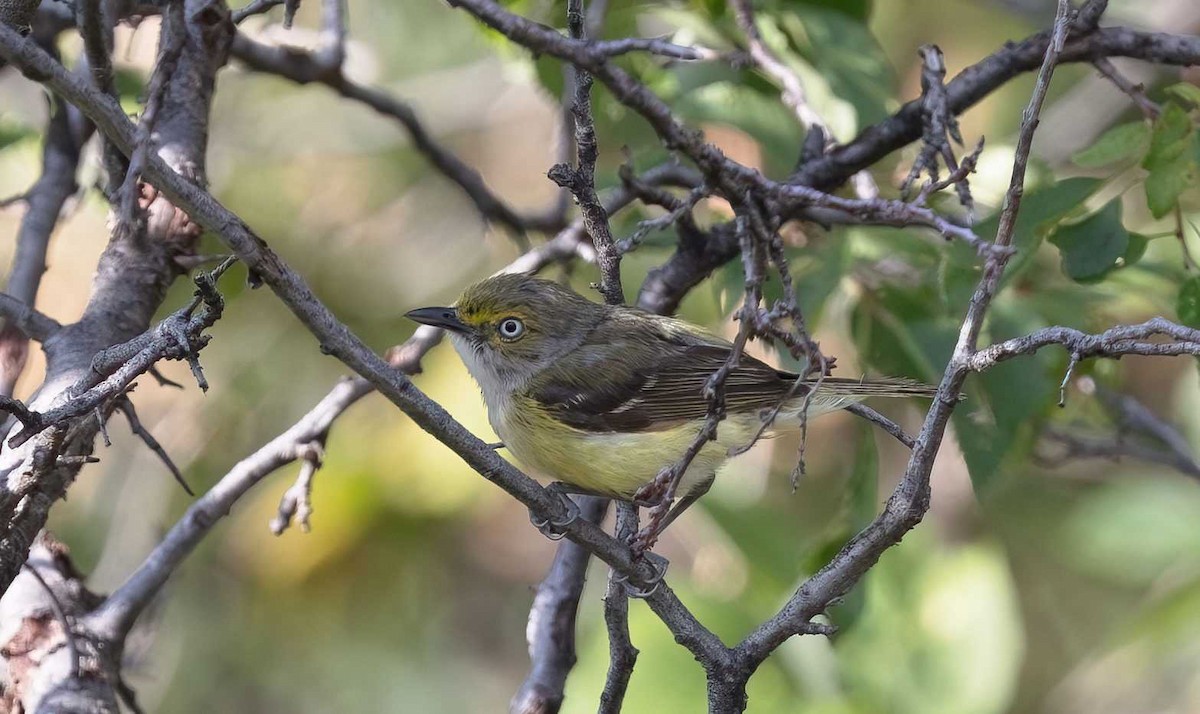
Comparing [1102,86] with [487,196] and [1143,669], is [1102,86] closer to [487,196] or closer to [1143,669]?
[1143,669]

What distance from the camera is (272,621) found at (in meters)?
6.07

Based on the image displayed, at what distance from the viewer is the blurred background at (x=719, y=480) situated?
394 centimetres

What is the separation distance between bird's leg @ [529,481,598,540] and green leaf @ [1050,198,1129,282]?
141 centimetres

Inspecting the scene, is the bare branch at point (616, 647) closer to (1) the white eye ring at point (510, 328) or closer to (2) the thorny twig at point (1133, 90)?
(1) the white eye ring at point (510, 328)

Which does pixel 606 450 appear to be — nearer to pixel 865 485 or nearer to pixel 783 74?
pixel 865 485

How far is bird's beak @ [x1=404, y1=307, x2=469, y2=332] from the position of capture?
3.75m

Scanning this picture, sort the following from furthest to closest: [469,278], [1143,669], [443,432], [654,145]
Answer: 1. [469,278]
2. [1143,669]
3. [654,145]
4. [443,432]

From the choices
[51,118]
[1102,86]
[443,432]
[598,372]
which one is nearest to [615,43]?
[443,432]

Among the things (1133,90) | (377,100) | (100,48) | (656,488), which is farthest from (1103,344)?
(377,100)

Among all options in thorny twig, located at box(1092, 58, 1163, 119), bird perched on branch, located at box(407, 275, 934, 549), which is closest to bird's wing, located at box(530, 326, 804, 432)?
bird perched on branch, located at box(407, 275, 934, 549)

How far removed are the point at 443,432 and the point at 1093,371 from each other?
275 cm

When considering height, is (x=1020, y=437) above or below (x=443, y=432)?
above

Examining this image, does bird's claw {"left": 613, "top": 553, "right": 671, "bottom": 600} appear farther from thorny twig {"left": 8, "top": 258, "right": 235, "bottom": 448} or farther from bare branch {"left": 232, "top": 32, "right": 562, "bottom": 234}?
bare branch {"left": 232, "top": 32, "right": 562, "bottom": 234}

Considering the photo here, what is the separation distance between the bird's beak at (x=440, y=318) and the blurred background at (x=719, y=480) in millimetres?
691
